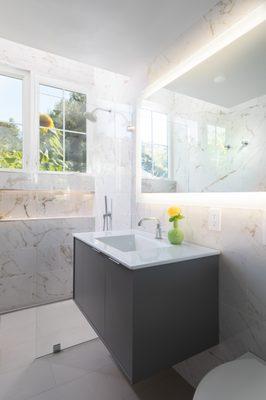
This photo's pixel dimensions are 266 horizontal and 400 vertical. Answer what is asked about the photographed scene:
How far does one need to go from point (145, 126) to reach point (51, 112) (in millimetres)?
1101

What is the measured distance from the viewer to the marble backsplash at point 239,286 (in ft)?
3.77

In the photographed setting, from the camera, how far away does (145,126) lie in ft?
6.90

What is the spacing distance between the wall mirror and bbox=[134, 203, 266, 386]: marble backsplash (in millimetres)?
191

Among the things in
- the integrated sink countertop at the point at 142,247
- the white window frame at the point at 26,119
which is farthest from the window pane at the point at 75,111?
the integrated sink countertop at the point at 142,247

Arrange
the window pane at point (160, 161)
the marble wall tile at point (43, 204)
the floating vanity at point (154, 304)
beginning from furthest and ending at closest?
1. the marble wall tile at point (43, 204)
2. the window pane at point (160, 161)
3. the floating vanity at point (154, 304)

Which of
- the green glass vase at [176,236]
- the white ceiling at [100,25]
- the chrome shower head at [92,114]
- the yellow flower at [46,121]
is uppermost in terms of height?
the white ceiling at [100,25]

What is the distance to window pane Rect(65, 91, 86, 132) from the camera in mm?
2619

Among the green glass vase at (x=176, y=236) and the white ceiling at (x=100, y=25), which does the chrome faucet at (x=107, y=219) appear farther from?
the white ceiling at (x=100, y=25)

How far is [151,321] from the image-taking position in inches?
43.3

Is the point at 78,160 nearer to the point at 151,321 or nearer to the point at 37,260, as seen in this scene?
the point at 37,260

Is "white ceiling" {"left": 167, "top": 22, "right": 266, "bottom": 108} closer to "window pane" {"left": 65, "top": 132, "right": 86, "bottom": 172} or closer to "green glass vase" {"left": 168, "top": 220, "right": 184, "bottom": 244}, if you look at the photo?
"green glass vase" {"left": 168, "top": 220, "right": 184, "bottom": 244}

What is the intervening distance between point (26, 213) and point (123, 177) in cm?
106

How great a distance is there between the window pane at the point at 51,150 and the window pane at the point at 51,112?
64 mm

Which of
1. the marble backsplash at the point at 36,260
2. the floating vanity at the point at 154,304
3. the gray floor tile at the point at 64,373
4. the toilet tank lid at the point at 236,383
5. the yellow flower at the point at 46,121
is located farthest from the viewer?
the yellow flower at the point at 46,121
